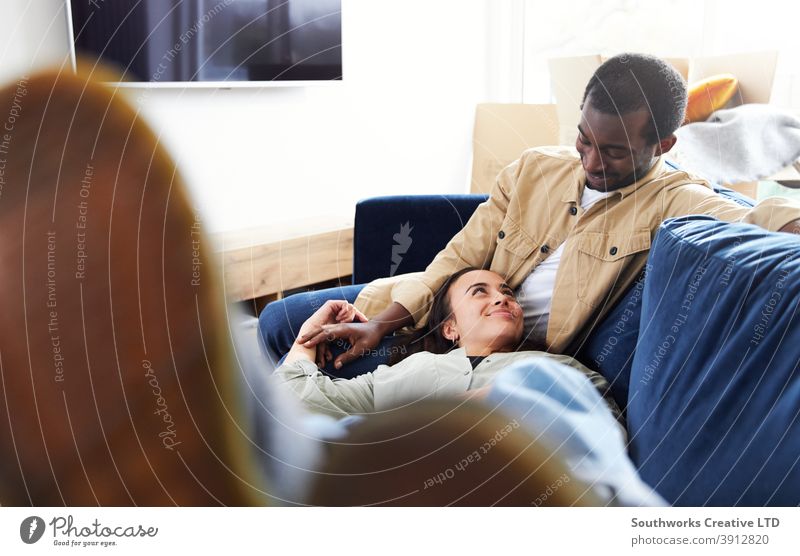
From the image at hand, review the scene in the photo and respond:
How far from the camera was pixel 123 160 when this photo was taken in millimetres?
501

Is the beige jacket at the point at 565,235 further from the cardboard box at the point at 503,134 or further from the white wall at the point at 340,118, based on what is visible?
the cardboard box at the point at 503,134

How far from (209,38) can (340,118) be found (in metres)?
0.82

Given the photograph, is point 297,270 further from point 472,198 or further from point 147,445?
point 147,445

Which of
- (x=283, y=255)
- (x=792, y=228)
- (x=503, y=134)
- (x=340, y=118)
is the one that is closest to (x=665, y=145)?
(x=792, y=228)

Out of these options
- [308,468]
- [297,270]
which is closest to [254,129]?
[297,270]

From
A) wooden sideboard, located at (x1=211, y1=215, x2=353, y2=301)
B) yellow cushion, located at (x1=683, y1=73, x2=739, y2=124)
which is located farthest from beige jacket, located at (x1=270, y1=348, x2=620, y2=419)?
yellow cushion, located at (x1=683, y1=73, x2=739, y2=124)

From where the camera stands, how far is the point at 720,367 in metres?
0.60

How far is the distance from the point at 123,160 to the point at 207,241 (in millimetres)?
128

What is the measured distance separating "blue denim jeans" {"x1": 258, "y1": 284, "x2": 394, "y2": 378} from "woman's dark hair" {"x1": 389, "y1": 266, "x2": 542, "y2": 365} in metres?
0.01

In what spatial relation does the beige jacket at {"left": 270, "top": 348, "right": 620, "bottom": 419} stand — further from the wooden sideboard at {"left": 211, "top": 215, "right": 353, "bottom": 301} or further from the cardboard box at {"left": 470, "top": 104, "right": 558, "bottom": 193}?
the cardboard box at {"left": 470, "top": 104, "right": 558, "bottom": 193}

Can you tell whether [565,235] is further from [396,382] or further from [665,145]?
[396,382]

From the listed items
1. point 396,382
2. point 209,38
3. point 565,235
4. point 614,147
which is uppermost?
point 209,38

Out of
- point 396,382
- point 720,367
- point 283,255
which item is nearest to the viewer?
point 720,367

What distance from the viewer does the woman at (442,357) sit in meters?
0.74
